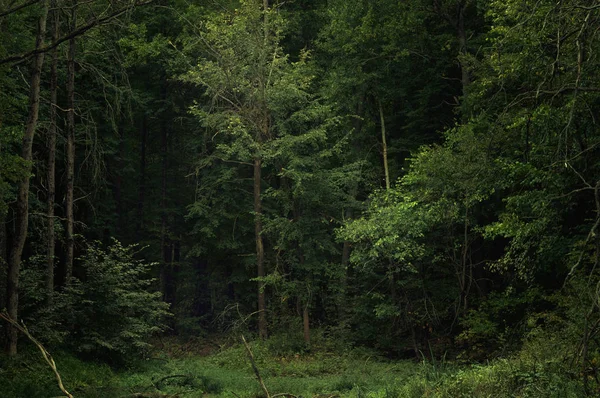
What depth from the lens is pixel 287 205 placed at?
2273 cm

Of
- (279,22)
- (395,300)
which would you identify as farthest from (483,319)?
(279,22)

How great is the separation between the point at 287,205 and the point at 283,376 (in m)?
6.62

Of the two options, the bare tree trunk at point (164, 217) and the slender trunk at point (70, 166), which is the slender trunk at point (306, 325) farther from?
the slender trunk at point (70, 166)

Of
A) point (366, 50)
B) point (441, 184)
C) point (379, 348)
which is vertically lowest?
point (379, 348)

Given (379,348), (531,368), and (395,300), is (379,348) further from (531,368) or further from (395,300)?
(531,368)

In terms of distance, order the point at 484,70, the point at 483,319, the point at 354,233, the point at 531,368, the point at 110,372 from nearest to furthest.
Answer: the point at 531,368 → the point at 110,372 → the point at 484,70 → the point at 483,319 → the point at 354,233

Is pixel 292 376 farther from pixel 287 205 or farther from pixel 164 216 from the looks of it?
pixel 164 216

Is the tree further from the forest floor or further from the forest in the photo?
the forest floor

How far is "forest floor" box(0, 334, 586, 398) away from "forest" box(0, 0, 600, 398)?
0.09 m

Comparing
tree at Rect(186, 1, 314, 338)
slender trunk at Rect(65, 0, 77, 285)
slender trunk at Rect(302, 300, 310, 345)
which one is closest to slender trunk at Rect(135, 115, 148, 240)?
tree at Rect(186, 1, 314, 338)

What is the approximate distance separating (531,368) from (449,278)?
12158 millimetres

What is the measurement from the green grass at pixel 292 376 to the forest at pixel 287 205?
0.27ft

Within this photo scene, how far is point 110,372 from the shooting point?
49.7 feet

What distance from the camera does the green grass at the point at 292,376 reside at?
9172 mm
